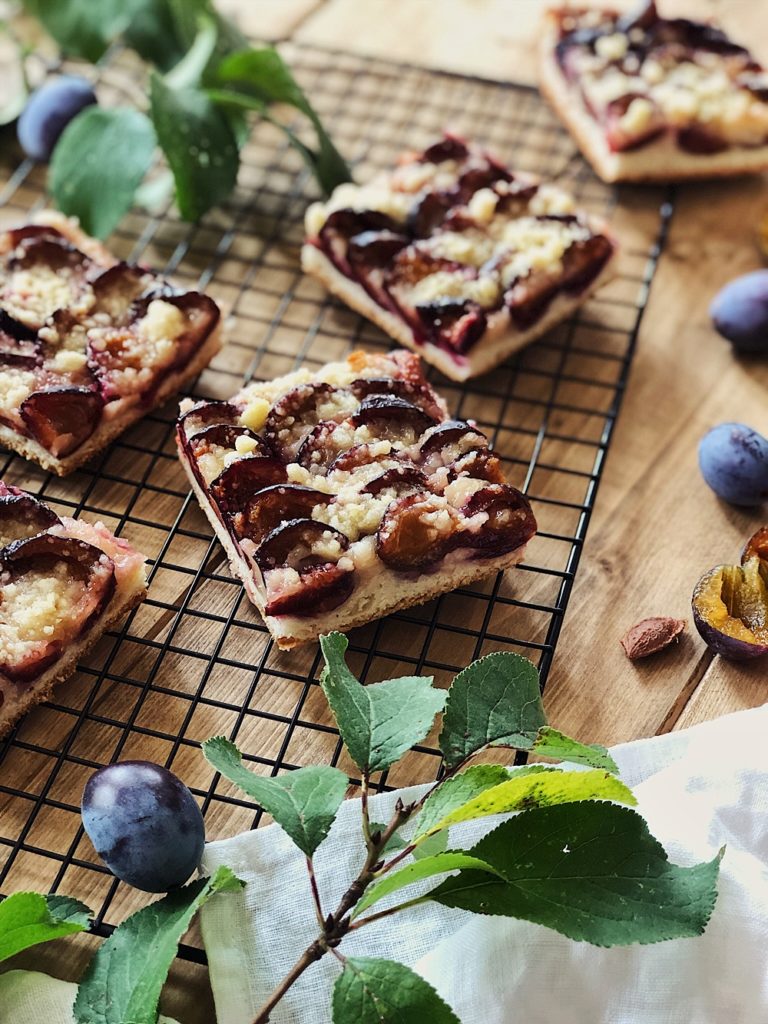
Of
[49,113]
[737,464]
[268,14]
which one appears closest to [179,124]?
[49,113]

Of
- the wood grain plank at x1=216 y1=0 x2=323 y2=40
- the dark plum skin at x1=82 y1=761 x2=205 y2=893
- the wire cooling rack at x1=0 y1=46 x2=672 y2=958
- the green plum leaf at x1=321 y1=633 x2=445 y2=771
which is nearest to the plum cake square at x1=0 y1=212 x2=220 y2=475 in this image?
the wire cooling rack at x1=0 y1=46 x2=672 y2=958

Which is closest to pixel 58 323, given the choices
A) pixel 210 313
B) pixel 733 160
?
pixel 210 313

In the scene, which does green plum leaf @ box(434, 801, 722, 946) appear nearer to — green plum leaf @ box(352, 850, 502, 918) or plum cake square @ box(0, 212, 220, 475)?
green plum leaf @ box(352, 850, 502, 918)

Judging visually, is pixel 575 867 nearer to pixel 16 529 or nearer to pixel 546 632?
pixel 546 632

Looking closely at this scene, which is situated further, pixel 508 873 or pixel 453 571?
pixel 453 571

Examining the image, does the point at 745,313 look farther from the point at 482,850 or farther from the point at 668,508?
the point at 482,850

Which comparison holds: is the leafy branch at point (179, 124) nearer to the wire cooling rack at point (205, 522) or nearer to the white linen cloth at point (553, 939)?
the wire cooling rack at point (205, 522)
